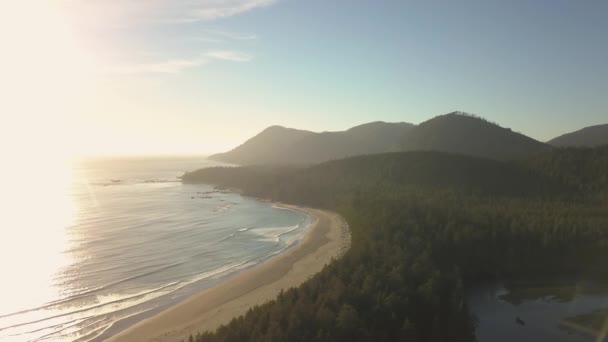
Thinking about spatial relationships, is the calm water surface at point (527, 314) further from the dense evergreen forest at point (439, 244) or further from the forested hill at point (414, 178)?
the forested hill at point (414, 178)

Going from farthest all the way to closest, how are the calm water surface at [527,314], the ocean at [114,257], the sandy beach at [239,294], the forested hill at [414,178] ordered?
1. the forested hill at [414,178]
2. the ocean at [114,257]
3. the calm water surface at [527,314]
4. the sandy beach at [239,294]

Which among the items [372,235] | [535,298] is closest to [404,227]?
[372,235]

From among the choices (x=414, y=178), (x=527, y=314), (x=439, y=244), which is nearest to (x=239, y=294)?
(x=439, y=244)

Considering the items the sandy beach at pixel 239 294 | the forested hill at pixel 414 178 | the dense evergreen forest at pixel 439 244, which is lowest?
the sandy beach at pixel 239 294

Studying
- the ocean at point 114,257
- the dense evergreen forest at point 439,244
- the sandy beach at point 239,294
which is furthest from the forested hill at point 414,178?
the sandy beach at point 239,294

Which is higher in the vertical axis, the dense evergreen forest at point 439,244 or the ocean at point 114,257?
the dense evergreen forest at point 439,244

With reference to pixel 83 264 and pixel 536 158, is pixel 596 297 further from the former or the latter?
pixel 536 158

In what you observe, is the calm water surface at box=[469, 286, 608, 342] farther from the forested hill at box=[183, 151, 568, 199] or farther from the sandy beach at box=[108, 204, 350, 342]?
the forested hill at box=[183, 151, 568, 199]

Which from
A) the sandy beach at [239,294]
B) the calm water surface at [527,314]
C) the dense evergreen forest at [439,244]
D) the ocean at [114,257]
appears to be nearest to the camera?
the dense evergreen forest at [439,244]
